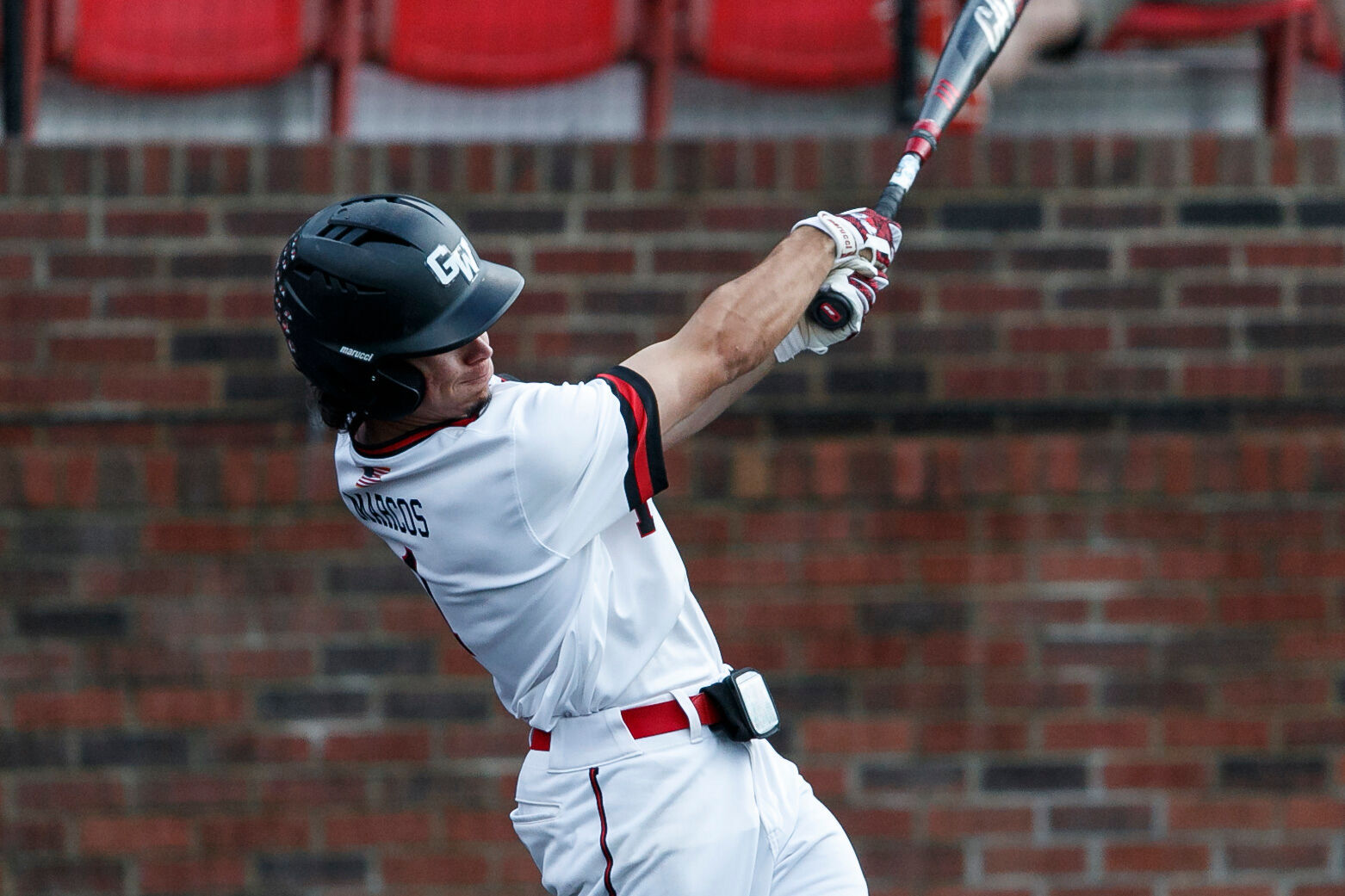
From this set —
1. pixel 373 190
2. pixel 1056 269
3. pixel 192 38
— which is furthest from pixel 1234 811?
pixel 192 38

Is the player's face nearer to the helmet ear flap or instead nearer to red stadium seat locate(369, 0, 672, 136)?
the helmet ear flap

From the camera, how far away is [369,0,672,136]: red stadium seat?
4.80 meters

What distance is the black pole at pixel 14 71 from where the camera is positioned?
14.0ft

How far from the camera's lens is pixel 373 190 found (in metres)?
4.19

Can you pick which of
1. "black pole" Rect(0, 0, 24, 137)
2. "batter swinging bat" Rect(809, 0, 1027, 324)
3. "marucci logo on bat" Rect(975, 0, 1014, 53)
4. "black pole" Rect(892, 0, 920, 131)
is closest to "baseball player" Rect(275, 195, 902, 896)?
"batter swinging bat" Rect(809, 0, 1027, 324)

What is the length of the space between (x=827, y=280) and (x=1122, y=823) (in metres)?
2.04

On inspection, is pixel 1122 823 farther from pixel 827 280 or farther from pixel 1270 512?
pixel 827 280

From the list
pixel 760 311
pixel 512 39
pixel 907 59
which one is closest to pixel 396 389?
pixel 760 311

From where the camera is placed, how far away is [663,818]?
271 centimetres

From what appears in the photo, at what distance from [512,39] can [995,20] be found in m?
2.04

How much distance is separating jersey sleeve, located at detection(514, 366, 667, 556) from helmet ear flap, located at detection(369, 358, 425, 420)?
6.6 inches

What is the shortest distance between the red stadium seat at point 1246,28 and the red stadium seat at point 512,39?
137 centimetres

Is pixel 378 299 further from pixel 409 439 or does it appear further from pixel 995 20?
pixel 995 20

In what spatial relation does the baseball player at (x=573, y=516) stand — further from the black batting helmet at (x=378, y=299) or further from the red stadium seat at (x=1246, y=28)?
the red stadium seat at (x=1246, y=28)
